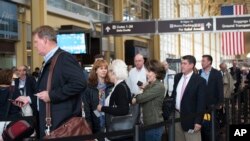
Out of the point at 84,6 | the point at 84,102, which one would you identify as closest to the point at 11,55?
the point at 84,6

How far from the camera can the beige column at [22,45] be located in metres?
17.8

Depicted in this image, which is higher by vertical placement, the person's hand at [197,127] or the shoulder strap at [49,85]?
the shoulder strap at [49,85]

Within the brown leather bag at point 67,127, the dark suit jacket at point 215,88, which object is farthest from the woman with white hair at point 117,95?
the dark suit jacket at point 215,88

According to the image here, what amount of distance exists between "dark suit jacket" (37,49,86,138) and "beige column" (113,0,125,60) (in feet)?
81.1

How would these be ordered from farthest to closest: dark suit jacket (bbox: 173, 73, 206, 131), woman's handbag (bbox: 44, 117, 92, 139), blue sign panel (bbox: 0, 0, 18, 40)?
blue sign panel (bbox: 0, 0, 18, 40), dark suit jacket (bbox: 173, 73, 206, 131), woman's handbag (bbox: 44, 117, 92, 139)

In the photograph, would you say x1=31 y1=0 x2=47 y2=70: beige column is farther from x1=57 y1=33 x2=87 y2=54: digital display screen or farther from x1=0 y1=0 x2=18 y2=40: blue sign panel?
x1=57 y1=33 x2=87 y2=54: digital display screen

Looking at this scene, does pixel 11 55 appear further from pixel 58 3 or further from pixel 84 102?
pixel 84 102

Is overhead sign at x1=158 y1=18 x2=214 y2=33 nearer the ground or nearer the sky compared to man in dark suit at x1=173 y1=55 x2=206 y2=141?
nearer the sky

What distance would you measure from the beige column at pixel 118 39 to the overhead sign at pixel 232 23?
654cm

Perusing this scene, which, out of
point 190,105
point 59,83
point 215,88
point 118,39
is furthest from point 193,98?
point 118,39

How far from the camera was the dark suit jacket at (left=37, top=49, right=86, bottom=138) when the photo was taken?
161 inches

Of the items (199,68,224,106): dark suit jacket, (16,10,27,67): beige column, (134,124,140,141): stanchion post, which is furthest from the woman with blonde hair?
(16,10,27,67): beige column

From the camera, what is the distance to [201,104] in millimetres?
5898

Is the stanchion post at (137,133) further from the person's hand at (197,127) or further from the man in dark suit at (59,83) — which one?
the person's hand at (197,127)
